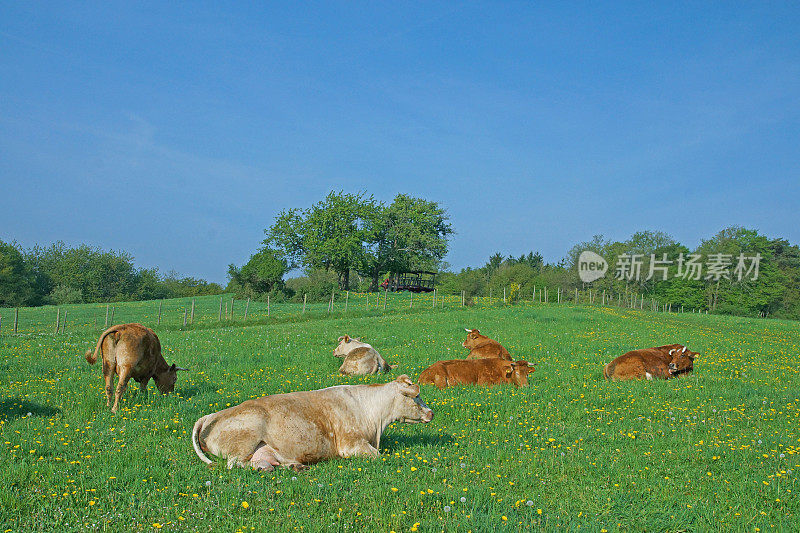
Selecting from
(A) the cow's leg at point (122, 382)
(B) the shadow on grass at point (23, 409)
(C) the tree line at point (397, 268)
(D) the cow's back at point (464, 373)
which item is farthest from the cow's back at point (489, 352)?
(C) the tree line at point (397, 268)

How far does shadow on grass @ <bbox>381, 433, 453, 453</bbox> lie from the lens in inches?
336

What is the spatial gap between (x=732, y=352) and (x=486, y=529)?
827 inches

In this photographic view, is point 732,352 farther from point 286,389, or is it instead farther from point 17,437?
point 17,437

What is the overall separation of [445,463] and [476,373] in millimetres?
6913

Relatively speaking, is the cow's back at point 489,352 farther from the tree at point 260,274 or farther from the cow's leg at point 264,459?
the tree at point 260,274

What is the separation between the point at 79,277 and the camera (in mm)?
105125

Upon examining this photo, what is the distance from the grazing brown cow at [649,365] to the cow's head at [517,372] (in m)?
3.07

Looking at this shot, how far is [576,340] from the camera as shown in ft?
80.0

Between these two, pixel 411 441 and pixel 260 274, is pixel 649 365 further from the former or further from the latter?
pixel 260 274

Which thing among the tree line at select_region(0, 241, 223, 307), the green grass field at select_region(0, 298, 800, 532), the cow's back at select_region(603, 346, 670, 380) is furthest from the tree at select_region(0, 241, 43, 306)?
the cow's back at select_region(603, 346, 670, 380)

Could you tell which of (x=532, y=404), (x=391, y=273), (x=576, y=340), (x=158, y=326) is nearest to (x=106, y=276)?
(x=391, y=273)

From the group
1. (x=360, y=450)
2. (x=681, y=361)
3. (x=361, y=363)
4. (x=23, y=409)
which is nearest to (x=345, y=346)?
(x=361, y=363)

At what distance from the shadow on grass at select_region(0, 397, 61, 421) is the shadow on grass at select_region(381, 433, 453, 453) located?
242 inches

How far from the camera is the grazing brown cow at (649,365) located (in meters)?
15.7
